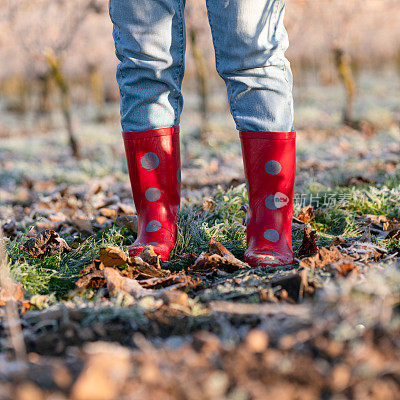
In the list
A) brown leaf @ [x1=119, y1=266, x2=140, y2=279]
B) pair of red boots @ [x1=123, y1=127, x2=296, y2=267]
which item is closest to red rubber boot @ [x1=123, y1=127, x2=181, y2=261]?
pair of red boots @ [x1=123, y1=127, x2=296, y2=267]

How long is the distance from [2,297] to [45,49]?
5359 mm

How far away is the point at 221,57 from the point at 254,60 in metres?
0.13

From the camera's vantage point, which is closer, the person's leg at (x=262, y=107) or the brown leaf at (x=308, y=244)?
the person's leg at (x=262, y=107)

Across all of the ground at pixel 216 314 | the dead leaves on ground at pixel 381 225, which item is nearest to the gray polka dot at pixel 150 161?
the ground at pixel 216 314

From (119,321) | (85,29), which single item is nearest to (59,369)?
(119,321)

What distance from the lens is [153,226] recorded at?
1727mm

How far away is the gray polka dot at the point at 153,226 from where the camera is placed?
1.72 metres

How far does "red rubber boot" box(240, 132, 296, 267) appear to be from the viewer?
1.58 meters

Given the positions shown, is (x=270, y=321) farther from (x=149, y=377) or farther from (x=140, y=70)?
(x=140, y=70)

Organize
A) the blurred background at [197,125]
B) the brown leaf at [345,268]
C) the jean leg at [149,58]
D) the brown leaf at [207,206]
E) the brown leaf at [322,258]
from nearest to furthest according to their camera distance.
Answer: the brown leaf at [345,268] < the brown leaf at [322,258] < the jean leg at [149,58] < the brown leaf at [207,206] < the blurred background at [197,125]

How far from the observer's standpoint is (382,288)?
83cm

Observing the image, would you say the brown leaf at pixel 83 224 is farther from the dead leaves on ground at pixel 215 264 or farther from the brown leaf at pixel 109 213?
the dead leaves on ground at pixel 215 264

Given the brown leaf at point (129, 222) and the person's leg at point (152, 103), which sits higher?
the person's leg at point (152, 103)

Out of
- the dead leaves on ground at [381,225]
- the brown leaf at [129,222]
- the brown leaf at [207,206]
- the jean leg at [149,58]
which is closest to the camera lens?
the jean leg at [149,58]
